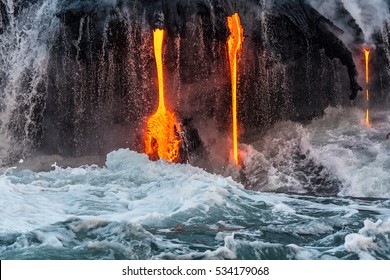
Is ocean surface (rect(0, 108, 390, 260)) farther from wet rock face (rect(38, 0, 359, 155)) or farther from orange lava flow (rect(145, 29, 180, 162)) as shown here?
wet rock face (rect(38, 0, 359, 155))

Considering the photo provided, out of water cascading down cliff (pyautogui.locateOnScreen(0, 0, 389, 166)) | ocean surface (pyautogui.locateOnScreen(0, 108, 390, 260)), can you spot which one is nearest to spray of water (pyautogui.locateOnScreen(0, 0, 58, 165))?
water cascading down cliff (pyautogui.locateOnScreen(0, 0, 389, 166))

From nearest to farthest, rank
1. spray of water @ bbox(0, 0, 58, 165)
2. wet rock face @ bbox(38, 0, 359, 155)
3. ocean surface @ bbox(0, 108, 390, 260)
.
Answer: ocean surface @ bbox(0, 108, 390, 260)
wet rock face @ bbox(38, 0, 359, 155)
spray of water @ bbox(0, 0, 58, 165)

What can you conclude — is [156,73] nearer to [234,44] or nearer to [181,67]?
[181,67]

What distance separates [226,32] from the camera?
18.9 m

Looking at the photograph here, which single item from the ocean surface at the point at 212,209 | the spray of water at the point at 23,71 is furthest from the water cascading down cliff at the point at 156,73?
the ocean surface at the point at 212,209

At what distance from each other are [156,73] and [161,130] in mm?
1919

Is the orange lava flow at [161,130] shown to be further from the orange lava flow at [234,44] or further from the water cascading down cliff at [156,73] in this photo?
the orange lava flow at [234,44]

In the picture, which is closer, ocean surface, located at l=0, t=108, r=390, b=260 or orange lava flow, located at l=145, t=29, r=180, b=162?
ocean surface, located at l=0, t=108, r=390, b=260

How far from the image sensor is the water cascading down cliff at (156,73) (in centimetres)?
1886

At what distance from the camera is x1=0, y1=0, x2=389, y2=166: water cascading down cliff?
1886 cm

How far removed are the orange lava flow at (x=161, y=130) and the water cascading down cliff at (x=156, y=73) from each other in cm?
4

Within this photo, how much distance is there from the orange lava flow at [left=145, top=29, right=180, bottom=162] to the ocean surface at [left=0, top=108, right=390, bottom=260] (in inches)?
76.2

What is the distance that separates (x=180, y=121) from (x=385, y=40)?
7.13m
